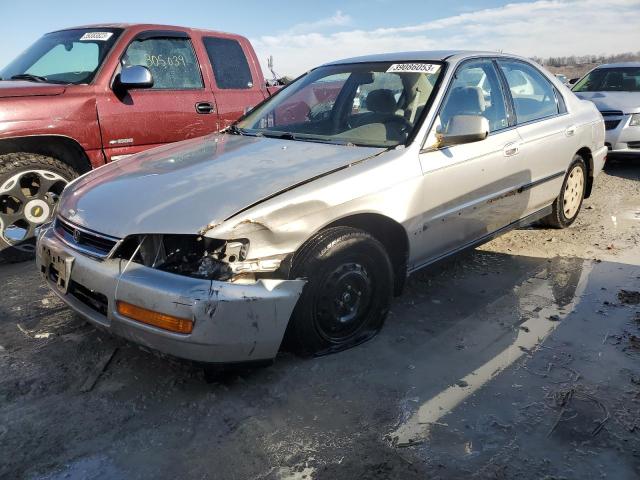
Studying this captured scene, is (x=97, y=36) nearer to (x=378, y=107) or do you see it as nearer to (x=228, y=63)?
(x=228, y=63)

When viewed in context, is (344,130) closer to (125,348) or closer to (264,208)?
(264,208)

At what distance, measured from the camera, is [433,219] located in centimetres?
328

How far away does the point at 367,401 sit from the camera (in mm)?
2551

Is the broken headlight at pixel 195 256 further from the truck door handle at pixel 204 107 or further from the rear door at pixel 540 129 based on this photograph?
the truck door handle at pixel 204 107

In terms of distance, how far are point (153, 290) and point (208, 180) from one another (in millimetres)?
703

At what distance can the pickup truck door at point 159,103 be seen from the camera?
4594 millimetres

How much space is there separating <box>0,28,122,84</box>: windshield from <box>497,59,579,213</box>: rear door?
3.41 meters

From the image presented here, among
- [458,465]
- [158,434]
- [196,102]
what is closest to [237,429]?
[158,434]

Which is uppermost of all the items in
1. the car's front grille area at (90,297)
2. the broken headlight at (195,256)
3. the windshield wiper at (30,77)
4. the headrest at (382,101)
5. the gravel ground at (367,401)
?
the windshield wiper at (30,77)

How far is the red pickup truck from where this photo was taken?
166 inches

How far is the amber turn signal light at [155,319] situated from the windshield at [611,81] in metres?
8.92

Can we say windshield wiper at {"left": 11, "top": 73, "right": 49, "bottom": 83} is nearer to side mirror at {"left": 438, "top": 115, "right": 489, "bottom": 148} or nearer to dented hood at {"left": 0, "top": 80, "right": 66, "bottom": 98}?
dented hood at {"left": 0, "top": 80, "right": 66, "bottom": 98}

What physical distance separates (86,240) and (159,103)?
2491 mm

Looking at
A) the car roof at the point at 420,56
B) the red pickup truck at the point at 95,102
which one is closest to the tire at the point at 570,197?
the car roof at the point at 420,56
